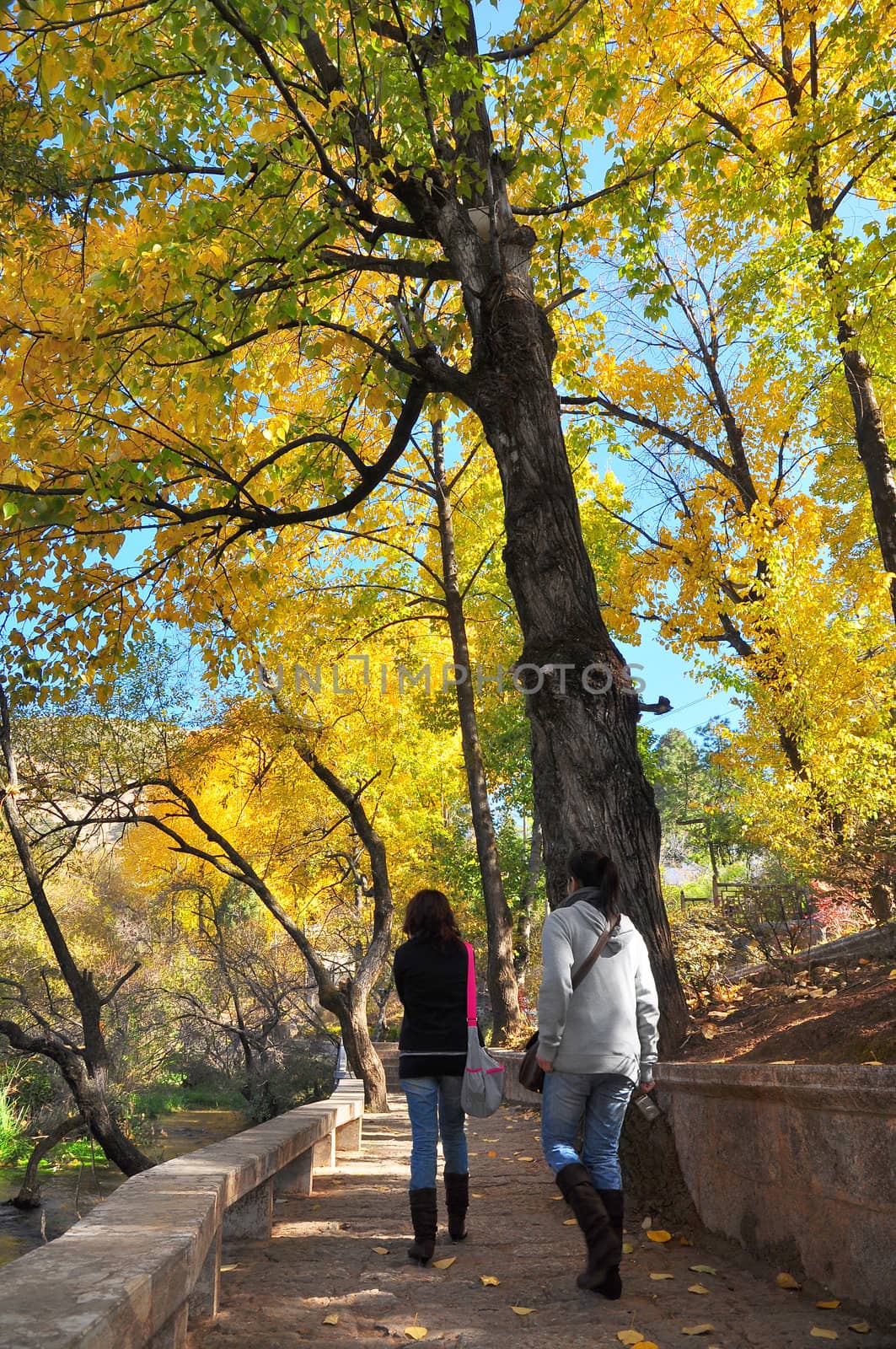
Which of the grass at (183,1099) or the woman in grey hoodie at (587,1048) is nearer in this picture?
the woman in grey hoodie at (587,1048)

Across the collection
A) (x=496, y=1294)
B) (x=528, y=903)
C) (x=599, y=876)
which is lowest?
(x=496, y=1294)

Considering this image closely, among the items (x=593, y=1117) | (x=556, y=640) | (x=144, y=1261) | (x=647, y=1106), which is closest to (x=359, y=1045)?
(x=556, y=640)

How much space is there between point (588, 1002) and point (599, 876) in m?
0.56

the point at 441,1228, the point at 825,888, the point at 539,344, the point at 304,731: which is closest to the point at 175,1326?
the point at 441,1228

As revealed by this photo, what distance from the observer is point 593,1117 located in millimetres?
3959

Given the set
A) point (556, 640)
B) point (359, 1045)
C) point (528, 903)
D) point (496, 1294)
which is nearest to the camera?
point (496, 1294)

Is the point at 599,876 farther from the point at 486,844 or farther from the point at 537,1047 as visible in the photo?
the point at 486,844

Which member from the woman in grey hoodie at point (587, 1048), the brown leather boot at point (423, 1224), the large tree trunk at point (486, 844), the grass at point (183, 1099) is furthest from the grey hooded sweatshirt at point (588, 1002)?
the grass at point (183, 1099)

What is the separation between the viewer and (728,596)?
15.2 meters

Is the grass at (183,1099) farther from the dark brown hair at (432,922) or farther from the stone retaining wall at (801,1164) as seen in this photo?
the stone retaining wall at (801,1164)

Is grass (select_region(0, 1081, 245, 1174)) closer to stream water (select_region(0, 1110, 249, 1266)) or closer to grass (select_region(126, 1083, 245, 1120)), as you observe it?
grass (select_region(126, 1083, 245, 1120))

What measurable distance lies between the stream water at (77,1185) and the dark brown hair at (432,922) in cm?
416

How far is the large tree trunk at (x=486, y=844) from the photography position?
1384 centimetres

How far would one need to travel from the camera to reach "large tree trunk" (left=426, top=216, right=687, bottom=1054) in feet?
16.9
